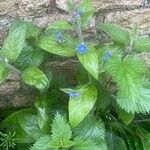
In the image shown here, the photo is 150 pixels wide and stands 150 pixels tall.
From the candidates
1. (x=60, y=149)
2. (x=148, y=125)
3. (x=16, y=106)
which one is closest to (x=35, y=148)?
(x=60, y=149)

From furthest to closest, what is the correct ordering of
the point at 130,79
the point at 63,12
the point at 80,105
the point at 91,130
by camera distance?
1. the point at 63,12
2. the point at 91,130
3. the point at 80,105
4. the point at 130,79

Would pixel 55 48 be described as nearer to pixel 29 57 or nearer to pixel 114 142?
pixel 29 57

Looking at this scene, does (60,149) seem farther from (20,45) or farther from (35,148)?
(20,45)

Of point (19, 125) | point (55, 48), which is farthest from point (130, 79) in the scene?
point (19, 125)

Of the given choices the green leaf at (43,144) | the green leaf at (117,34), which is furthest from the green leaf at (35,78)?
the green leaf at (117,34)

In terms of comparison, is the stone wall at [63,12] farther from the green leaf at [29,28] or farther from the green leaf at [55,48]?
the green leaf at [55,48]

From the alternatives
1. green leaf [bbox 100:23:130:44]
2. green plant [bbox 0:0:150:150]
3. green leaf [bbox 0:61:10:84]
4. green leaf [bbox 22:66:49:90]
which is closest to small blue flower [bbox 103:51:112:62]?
green plant [bbox 0:0:150:150]
